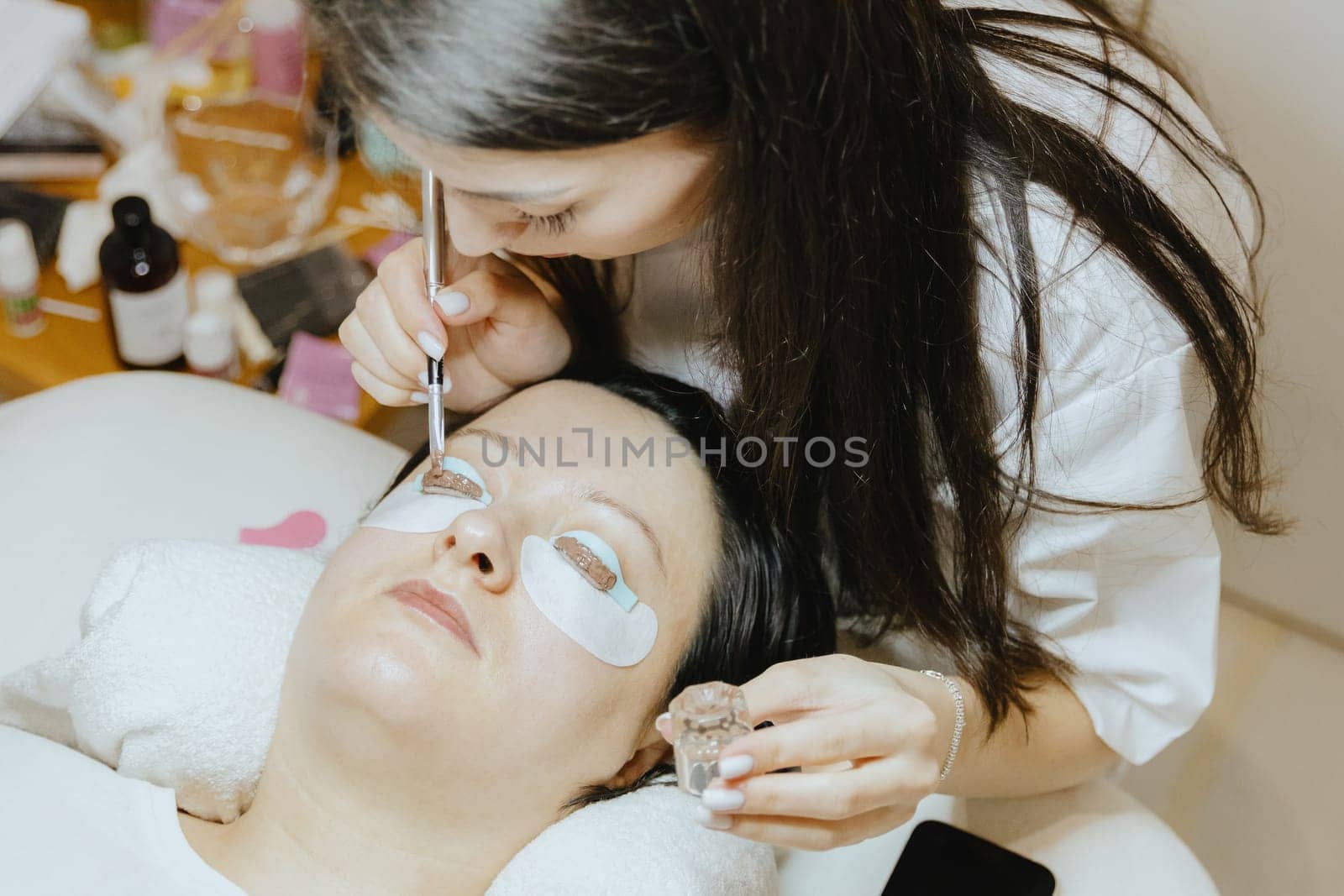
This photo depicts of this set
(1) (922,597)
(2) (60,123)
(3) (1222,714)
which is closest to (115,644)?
(1) (922,597)

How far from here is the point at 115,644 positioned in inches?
46.4

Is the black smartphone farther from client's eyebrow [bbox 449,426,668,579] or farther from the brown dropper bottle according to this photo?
the brown dropper bottle

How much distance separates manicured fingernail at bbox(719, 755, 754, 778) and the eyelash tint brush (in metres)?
0.44

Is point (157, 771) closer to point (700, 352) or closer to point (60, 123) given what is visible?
point (700, 352)

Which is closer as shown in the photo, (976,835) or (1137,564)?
(1137,564)

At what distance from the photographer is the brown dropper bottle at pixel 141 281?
1614 millimetres

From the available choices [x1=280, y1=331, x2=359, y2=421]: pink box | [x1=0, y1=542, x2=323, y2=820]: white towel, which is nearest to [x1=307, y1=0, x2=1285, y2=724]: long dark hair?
[x1=0, y1=542, x2=323, y2=820]: white towel

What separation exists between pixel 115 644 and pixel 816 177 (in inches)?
31.0

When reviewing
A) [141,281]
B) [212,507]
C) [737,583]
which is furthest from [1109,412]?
[141,281]

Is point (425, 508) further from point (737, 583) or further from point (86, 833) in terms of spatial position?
point (86, 833)

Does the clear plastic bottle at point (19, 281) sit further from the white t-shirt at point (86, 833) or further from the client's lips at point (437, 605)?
the client's lips at point (437, 605)

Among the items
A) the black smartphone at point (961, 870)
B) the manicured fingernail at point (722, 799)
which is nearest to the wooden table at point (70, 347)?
the black smartphone at point (961, 870)

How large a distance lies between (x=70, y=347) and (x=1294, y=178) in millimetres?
1552

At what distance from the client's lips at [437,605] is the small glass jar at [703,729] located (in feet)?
0.86
